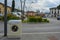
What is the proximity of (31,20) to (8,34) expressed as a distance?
2480 centimetres

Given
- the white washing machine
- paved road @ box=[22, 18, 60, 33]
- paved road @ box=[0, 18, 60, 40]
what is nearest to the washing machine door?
the white washing machine

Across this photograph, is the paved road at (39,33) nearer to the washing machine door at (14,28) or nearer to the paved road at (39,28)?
the paved road at (39,28)

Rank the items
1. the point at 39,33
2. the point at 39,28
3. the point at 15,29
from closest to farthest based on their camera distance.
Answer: the point at 15,29, the point at 39,33, the point at 39,28

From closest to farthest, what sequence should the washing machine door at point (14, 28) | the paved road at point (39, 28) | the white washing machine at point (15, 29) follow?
the white washing machine at point (15, 29) < the washing machine door at point (14, 28) < the paved road at point (39, 28)

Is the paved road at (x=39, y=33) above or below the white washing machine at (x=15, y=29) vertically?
below

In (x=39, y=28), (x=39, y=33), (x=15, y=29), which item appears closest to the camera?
(x=15, y=29)

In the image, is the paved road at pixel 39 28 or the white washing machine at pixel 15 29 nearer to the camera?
the white washing machine at pixel 15 29

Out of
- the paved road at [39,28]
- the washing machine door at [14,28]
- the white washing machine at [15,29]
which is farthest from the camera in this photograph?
the paved road at [39,28]

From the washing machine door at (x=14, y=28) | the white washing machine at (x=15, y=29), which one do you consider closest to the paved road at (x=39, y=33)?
the white washing machine at (x=15, y=29)

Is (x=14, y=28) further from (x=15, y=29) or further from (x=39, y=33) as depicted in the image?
(x=39, y=33)

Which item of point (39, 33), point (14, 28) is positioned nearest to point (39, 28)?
point (39, 33)

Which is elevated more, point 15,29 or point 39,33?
point 15,29

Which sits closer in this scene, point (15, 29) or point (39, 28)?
point (15, 29)

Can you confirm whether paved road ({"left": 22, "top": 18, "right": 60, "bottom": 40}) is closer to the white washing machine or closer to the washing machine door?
the white washing machine
